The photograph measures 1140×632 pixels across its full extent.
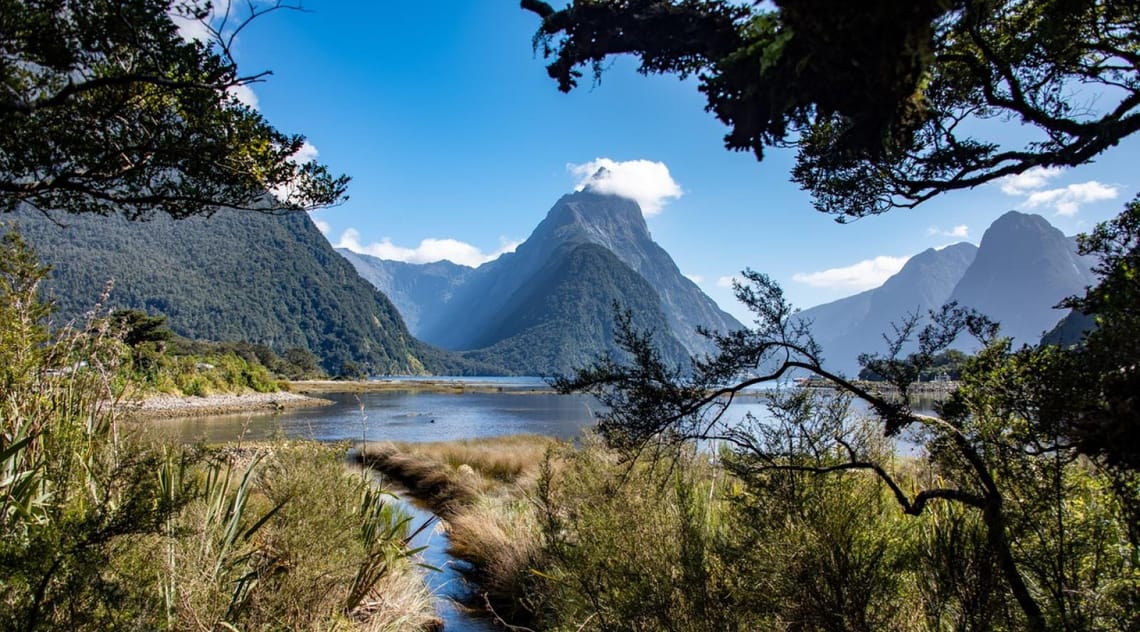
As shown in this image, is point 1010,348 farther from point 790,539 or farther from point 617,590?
point 617,590

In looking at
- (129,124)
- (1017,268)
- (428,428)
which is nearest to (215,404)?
(428,428)

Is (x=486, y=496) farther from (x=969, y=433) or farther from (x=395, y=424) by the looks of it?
(x=395, y=424)

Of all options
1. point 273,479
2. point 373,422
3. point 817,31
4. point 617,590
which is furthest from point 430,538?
point 373,422

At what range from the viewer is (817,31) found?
116 centimetres

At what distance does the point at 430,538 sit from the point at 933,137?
8584mm

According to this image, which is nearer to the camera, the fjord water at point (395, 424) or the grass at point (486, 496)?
the grass at point (486, 496)

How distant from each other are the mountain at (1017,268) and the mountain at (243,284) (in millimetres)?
140715

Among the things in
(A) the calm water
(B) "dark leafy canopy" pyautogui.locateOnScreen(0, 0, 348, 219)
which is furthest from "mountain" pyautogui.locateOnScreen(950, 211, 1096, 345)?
(B) "dark leafy canopy" pyautogui.locateOnScreen(0, 0, 348, 219)

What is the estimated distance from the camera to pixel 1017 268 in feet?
525

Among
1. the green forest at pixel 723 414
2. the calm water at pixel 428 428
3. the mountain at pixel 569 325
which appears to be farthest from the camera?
the mountain at pixel 569 325

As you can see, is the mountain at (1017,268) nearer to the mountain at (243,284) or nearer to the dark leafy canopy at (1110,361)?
the dark leafy canopy at (1110,361)

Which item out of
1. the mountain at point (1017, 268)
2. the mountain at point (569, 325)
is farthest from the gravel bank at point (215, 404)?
the mountain at point (1017, 268)

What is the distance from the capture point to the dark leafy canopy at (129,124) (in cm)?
348

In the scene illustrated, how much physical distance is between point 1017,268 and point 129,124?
672 ft
